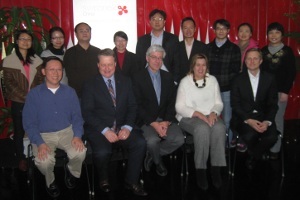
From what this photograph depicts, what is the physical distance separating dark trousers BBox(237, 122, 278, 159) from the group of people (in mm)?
11

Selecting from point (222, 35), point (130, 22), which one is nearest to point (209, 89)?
point (222, 35)

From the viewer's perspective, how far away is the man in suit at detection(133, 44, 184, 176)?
3264 mm

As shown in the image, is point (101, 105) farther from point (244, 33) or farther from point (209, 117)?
point (244, 33)

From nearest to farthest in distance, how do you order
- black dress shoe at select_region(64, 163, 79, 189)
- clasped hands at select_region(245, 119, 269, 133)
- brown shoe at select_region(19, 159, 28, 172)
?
1. black dress shoe at select_region(64, 163, 79, 189)
2. clasped hands at select_region(245, 119, 269, 133)
3. brown shoe at select_region(19, 159, 28, 172)

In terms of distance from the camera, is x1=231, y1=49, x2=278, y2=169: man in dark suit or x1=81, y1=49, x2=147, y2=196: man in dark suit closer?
x1=81, y1=49, x2=147, y2=196: man in dark suit

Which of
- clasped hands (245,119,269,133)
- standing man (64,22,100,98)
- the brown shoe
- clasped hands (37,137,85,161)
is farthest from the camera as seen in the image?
standing man (64,22,100,98)

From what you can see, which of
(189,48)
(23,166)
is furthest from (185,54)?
(23,166)

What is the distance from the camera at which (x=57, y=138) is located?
9.65 ft

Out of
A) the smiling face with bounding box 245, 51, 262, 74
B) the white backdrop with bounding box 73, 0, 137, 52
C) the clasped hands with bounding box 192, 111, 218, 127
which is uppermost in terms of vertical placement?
the white backdrop with bounding box 73, 0, 137, 52

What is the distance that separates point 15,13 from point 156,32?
69.1 inches

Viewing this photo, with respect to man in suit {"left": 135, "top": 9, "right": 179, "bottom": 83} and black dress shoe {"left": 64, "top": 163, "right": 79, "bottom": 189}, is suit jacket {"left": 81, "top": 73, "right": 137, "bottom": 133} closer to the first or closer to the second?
black dress shoe {"left": 64, "top": 163, "right": 79, "bottom": 189}

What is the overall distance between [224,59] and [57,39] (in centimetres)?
206

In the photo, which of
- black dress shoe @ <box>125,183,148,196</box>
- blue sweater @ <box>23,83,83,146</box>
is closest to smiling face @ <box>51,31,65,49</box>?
blue sweater @ <box>23,83,83,146</box>

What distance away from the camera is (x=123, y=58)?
3973 millimetres
